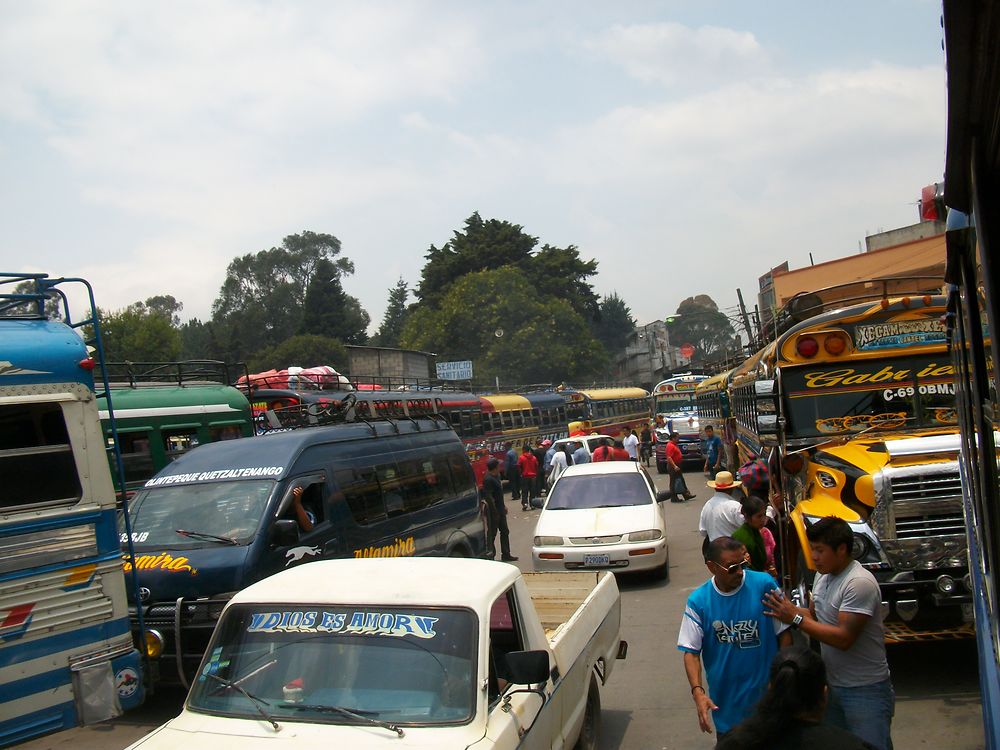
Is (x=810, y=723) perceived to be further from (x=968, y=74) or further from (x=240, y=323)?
(x=240, y=323)

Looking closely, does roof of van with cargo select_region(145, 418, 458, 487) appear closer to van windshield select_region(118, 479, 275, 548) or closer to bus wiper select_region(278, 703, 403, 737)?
van windshield select_region(118, 479, 275, 548)

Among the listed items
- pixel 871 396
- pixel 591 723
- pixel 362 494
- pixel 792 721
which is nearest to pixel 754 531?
pixel 591 723

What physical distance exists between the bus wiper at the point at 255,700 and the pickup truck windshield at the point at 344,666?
0.03 ft

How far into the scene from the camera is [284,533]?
7.57 metres

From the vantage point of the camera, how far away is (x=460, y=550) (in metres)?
10.9

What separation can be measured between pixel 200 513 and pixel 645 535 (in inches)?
229

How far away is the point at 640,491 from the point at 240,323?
86570 millimetres

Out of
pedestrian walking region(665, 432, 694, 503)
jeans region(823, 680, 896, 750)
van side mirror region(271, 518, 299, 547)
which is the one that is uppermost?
van side mirror region(271, 518, 299, 547)

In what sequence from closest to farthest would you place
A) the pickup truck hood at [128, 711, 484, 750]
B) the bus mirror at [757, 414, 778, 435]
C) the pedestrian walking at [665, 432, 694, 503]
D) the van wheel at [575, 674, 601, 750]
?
the pickup truck hood at [128, 711, 484, 750] → the van wheel at [575, 674, 601, 750] → the bus mirror at [757, 414, 778, 435] → the pedestrian walking at [665, 432, 694, 503]

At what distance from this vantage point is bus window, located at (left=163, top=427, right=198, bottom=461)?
49.0ft

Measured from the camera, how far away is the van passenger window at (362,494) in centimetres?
887

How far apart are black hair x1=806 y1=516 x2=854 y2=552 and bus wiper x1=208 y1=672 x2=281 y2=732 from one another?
263 centimetres

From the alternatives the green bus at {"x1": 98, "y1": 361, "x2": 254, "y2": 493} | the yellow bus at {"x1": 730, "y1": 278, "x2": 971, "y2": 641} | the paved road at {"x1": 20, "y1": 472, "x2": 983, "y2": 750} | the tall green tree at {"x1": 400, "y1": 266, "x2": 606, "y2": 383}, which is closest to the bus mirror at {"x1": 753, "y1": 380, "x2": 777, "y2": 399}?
the yellow bus at {"x1": 730, "y1": 278, "x2": 971, "y2": 641}

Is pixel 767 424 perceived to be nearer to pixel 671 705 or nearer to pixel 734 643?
pixel 671 705
